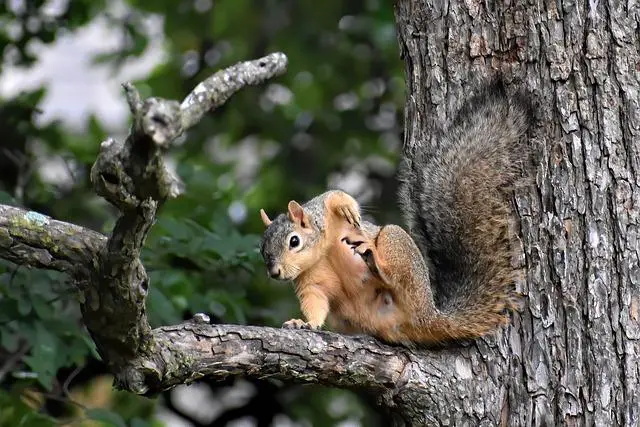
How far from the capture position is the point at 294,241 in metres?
2.64

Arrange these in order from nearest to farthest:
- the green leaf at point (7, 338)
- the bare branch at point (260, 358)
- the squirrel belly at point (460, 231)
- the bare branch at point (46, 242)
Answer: the bare branch at point (46, 242), the bare branch at point (260, 358), the squirrel belly at point (460, 231), the green leaf at point (7, 338)

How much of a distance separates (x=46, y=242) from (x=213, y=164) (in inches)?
100.0

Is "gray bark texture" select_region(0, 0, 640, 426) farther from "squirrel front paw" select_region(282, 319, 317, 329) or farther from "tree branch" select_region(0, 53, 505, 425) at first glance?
"squirrel front paw" select_region(282, 319, 317, 329)

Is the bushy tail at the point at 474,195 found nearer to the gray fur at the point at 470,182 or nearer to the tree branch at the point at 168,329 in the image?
the gray fur at the point at 470,182

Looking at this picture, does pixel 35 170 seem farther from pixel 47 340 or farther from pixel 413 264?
pixel 413 264

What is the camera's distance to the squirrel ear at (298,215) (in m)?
2.70

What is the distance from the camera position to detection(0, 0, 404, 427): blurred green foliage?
3096mm

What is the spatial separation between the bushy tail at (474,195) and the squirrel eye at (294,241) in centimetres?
30

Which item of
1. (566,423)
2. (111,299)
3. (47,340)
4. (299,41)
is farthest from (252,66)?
(299,41)

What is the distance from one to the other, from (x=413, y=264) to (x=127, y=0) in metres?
2.83

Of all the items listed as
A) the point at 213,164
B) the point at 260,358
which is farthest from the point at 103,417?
the point at 213,164

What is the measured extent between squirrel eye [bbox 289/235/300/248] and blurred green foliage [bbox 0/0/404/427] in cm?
43

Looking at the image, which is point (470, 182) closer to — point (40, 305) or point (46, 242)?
point (46, 242)

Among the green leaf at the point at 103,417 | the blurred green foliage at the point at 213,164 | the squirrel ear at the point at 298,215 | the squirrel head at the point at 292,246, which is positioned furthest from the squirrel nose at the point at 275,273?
the green leaf at the point at 103,417
